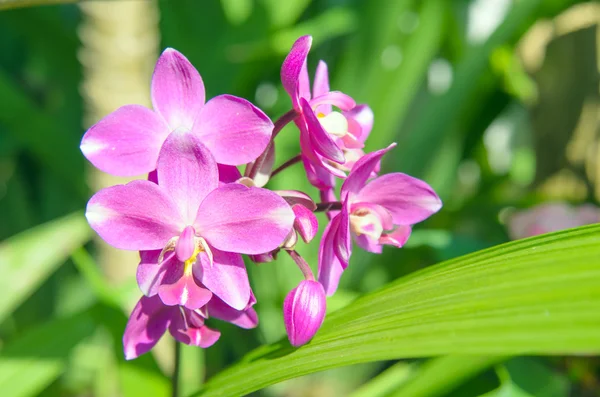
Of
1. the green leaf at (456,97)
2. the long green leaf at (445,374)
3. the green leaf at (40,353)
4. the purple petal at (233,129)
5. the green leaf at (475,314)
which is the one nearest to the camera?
the green leaf at (475,314)

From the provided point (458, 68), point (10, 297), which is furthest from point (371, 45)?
point (10, 297)

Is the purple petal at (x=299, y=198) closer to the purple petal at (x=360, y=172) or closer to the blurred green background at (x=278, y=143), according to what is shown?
the purple petal at (x=360, y=172)

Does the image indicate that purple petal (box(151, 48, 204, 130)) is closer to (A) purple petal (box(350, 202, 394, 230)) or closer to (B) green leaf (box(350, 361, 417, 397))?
(A) purple petal (box(350, 202, 394, 230))

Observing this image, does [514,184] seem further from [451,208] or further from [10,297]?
[10,297]

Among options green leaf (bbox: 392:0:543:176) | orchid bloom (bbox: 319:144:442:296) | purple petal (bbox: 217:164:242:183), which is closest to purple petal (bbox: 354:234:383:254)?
orchid bloom (bbox: 319:144:442:296)

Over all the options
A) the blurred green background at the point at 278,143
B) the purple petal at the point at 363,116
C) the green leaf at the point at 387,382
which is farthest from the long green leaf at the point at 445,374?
the purple petal at the point at 363,116

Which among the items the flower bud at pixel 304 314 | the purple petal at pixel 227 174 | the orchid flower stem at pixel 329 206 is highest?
the purple petal at pixel 227 174

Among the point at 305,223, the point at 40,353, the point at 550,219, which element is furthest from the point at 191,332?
the point at 550,219

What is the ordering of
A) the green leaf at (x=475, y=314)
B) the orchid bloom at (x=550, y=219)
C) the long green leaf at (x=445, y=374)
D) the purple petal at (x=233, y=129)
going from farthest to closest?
the orchid bloom at (x=550, y=219) < the long green leaf at (x=445, y=374) < the purple petal at (x=233, y=129) < the green leaf at (x=475, y=314)
